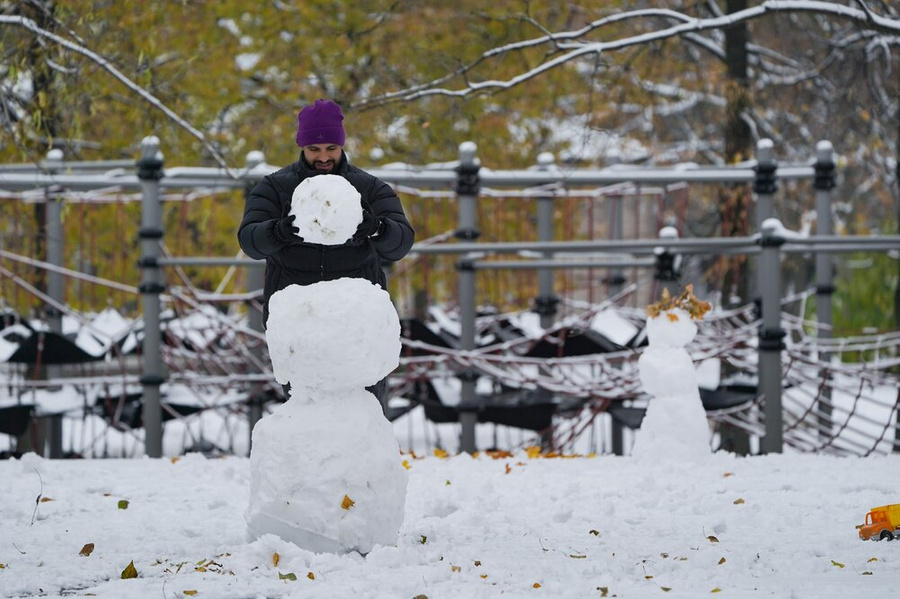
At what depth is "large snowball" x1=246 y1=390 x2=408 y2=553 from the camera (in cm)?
399

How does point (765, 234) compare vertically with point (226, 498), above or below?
above

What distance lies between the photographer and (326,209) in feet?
13.1

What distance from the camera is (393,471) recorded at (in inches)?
162

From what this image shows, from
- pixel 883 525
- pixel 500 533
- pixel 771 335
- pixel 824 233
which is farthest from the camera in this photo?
pixel 824 233

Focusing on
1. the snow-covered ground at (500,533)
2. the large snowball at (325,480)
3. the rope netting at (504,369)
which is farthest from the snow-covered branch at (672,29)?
the large snowball at (325,480)

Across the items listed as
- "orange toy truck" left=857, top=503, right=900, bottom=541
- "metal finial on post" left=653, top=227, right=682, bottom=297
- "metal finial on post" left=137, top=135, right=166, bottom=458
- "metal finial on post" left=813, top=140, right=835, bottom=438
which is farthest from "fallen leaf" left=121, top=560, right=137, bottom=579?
"metal finial on post" left=813, top=140, right=835, bottom=438

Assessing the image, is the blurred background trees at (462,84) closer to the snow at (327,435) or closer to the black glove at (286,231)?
the black glove at (286,231)

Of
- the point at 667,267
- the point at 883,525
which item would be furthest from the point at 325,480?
the point at 667,267

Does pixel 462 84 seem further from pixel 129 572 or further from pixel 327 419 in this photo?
pixel 129 572

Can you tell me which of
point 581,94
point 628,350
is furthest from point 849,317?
point 628,350

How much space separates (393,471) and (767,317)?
358cm

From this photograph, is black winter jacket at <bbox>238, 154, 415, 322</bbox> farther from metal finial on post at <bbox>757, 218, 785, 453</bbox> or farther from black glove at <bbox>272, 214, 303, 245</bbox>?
metal finial on post at <bbox>757, 218, 785, 453</bbox>

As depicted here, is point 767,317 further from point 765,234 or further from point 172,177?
point 172,177

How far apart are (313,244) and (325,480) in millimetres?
856
